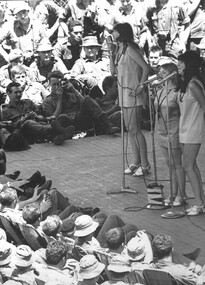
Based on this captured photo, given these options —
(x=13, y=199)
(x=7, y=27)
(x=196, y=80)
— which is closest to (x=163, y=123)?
(x=196, y=80)

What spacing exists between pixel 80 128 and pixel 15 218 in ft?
19.5

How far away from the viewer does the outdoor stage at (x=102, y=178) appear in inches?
496

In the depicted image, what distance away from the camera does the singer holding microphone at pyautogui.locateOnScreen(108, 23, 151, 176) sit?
14.2 metres

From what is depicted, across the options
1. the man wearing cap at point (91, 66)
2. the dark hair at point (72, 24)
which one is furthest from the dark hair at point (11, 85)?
the dark hair at point (72, 24)

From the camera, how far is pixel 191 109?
1265cm

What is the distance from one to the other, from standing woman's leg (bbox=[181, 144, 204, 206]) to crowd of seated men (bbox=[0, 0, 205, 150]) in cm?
413

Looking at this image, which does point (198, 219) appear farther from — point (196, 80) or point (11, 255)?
point (11, 255)

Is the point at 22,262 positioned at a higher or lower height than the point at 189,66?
lower

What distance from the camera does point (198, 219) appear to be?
12.8m

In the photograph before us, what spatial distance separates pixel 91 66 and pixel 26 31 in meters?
2.46

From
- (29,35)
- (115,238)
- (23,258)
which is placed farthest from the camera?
(29,35)

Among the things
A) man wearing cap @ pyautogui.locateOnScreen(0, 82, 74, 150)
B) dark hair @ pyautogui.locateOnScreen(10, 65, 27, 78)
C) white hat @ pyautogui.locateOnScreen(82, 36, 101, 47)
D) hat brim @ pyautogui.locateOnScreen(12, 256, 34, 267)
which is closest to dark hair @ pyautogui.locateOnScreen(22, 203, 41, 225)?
hat brim @ pyautogui.locateOnScreen(12, 256, 34, 267)

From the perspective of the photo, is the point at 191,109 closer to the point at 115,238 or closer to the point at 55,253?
the point at 115,238

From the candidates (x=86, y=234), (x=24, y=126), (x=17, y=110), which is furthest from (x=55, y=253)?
(x=17, y=110)
